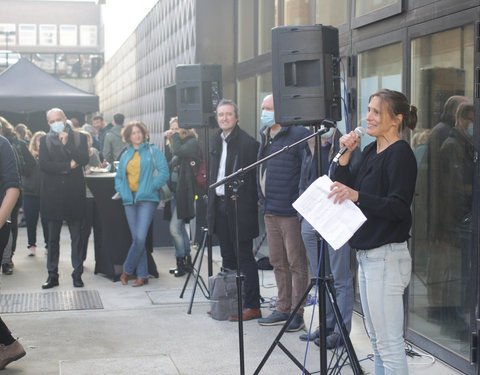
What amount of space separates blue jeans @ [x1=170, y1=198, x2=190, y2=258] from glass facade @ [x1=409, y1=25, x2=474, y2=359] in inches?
132

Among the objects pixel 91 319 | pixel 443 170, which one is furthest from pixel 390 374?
pixel 91 319

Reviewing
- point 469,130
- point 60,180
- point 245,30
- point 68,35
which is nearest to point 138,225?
point 60,180

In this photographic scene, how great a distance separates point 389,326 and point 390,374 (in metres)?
0.23

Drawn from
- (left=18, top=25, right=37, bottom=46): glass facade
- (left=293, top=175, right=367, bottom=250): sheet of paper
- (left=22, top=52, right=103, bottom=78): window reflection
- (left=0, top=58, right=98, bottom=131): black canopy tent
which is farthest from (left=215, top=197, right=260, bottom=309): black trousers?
(left=18, top=25, right=37, bottom=46): glass facade

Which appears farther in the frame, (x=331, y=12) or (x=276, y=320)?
(x=331, y=12)

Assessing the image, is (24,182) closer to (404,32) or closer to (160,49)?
(160,49)

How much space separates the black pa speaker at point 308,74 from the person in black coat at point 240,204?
1.55 metres

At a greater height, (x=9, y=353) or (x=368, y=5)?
(x=368, y=5)

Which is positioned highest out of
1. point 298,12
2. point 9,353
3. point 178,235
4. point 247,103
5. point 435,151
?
point 298,12

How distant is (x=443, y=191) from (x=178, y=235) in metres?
3.91

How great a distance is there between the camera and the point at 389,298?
11.2 feet

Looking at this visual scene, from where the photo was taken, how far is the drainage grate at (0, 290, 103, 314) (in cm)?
644

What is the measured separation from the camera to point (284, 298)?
5719mm

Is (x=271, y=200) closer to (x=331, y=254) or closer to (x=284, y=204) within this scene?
(x=284, y=204)
